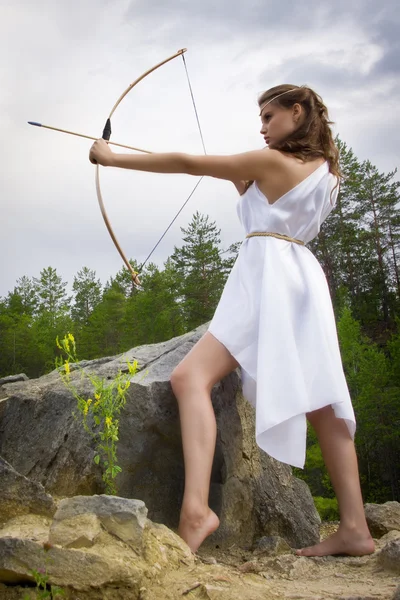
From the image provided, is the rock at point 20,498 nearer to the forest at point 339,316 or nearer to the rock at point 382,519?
the rock at point 382,519

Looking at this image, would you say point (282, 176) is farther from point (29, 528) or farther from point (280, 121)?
point (29, 528)

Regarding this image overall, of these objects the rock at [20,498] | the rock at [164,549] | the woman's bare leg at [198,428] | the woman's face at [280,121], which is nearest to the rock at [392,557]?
the woman's bare leg at [198,428]

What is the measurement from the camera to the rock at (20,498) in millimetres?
2688

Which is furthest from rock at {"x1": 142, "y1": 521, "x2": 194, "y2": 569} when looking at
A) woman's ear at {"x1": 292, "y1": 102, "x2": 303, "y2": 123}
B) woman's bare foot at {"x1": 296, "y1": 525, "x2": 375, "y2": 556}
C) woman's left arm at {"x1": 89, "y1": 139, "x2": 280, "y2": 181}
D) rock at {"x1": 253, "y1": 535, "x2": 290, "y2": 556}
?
woman's ear at {"x1": 292, "y1": 102, "x2": 303, "y2": 123}

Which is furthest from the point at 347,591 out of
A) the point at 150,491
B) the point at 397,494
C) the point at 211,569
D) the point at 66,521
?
the point at 397,494

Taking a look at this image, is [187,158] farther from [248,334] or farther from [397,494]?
[397,494]

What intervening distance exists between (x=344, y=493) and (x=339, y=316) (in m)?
25.4

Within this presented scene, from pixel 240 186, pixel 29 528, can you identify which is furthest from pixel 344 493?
pixel 240 186

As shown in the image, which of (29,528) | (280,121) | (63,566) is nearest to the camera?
(63,566)

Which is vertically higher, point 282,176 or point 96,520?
point 282,176

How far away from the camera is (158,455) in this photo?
383 centimetres

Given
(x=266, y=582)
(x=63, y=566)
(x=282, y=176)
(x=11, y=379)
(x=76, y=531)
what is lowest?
(x=266, y=582)

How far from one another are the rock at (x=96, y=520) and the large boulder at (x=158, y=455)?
100 cm

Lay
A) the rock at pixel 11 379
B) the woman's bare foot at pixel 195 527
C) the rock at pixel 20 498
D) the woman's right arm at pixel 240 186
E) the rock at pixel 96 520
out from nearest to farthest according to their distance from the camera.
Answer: the rock at pixel 96 520
the rock at pixel 20 498
the woman's bare foot at pixel 195 527
the woman's right arm at pixel 240 186
the rock at pixel 11 379
